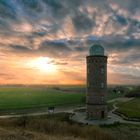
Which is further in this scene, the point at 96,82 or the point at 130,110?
the point at 130,110

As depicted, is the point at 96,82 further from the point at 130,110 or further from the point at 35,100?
the point at 35,100

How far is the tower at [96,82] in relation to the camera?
39.8 metres

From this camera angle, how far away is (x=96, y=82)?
40094mm

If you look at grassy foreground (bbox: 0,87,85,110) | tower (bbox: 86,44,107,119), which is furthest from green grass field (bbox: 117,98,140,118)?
grassy foreground (bbox: 0,87,85,110)

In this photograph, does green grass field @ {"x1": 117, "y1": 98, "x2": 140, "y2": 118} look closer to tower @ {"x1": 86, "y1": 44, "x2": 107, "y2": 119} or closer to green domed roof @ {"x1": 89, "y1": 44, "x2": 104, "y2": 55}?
tower @ {"x1": 86, "y1": 44, "x2": 107, "y2": 119}

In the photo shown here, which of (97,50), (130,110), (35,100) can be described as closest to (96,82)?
(97,50)

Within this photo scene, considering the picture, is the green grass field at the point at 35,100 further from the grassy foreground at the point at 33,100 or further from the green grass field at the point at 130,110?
the green grass field at the point at 130,110

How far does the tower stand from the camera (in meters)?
39.8

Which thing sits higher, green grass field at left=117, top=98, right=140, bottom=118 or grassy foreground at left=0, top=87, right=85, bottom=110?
grassy foreground at left=0, top=87, right=85, bottom=110

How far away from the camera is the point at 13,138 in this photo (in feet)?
52.8

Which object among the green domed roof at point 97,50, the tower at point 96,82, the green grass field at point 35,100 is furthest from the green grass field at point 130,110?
the green grass field at point 35,100

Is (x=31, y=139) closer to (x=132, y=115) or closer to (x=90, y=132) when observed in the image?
(x=90, y=132)


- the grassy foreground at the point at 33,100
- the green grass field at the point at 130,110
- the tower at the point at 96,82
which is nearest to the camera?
the tower at the point at 96,82

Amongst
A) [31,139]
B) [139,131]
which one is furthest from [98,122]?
[31,139]
